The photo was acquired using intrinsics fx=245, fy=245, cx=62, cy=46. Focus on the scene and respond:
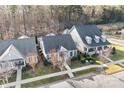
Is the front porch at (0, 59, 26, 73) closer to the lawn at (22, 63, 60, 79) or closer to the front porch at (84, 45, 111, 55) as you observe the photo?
the lawn at (22, 63, 60, 79)

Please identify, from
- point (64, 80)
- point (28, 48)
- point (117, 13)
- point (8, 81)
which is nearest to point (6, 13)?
point (28, 48)

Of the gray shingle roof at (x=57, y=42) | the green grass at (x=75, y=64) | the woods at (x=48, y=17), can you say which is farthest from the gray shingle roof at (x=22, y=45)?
the green grass at (x=75, y=64)

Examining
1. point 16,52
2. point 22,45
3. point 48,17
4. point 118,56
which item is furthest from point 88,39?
point 16,52

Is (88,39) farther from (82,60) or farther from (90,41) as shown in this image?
(82,60)

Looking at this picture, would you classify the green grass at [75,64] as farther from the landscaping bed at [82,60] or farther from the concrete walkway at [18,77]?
the concrete walkway at [18,77]

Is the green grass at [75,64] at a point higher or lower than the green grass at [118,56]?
lower

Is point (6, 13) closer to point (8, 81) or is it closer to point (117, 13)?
point (8, 81)
